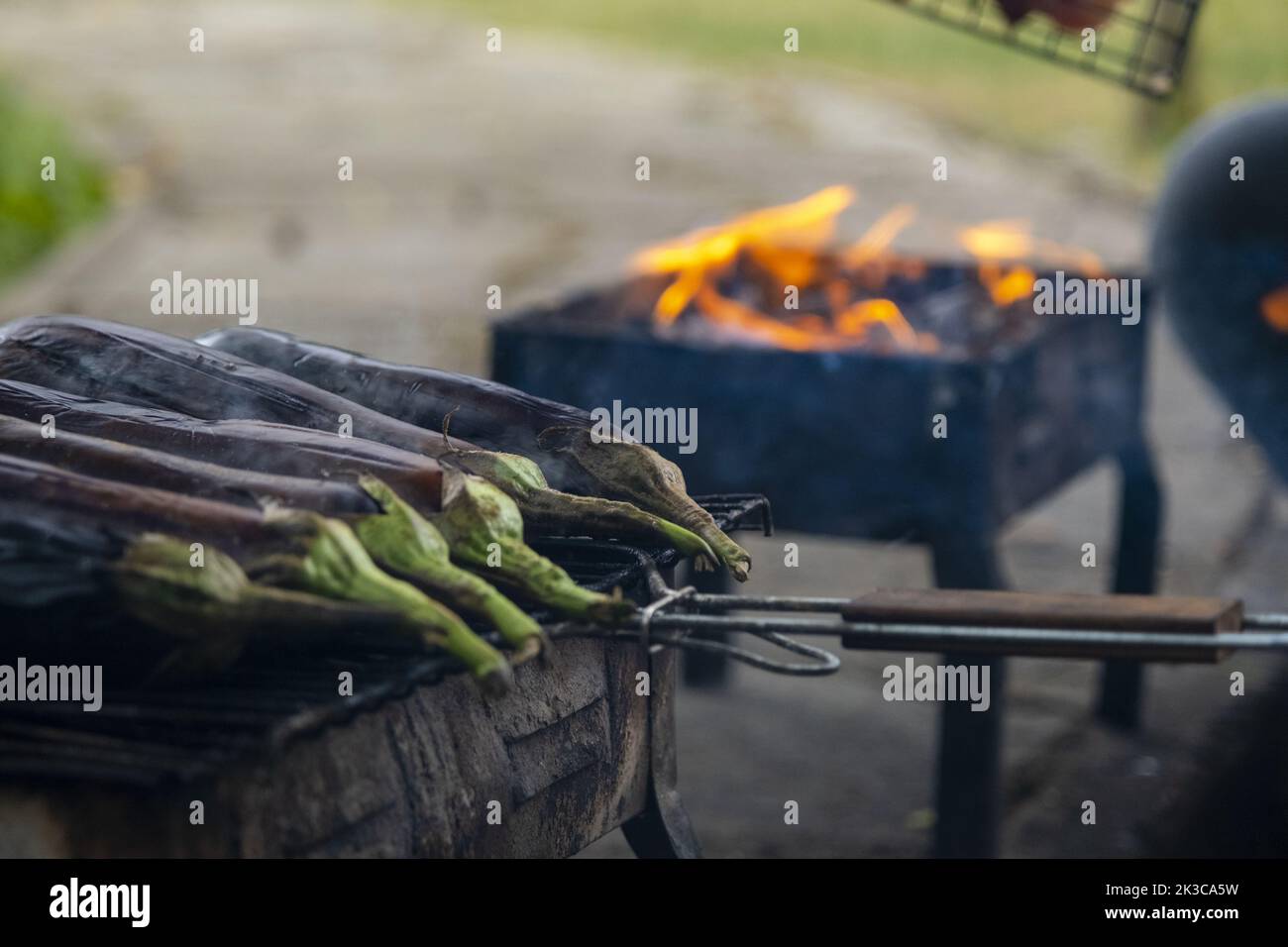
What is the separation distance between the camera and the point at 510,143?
489 inches

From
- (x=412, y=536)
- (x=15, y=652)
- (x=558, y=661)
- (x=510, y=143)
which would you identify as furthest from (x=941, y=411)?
(x=510, y=143)

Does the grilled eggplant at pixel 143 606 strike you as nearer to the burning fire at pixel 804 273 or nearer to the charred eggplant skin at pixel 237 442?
the charred eggplant skin at pixel 237 442

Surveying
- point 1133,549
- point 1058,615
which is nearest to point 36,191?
point 1133,549

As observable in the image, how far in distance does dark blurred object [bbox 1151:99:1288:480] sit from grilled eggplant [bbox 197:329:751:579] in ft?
8.87

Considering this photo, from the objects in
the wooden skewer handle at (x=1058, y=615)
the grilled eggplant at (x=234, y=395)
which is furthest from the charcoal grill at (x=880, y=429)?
the wooden skewer handle at (x=1058, y=615)

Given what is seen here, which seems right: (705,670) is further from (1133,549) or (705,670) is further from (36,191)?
(36,191)

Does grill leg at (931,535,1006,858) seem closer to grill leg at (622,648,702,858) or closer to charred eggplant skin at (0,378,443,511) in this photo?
grill leg at (622,648,702,858)

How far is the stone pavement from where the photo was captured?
4582 mm

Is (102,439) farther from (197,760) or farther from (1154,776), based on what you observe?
(1154,776)

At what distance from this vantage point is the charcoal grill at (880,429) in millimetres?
3734

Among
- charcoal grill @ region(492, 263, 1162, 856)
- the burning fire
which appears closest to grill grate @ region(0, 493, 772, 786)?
charcoal grill @ region(492, 263, 1162, 856)

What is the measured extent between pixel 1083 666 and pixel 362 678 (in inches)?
150

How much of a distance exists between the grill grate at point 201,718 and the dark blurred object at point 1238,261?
330 centimetres

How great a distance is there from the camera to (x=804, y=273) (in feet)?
16.3
